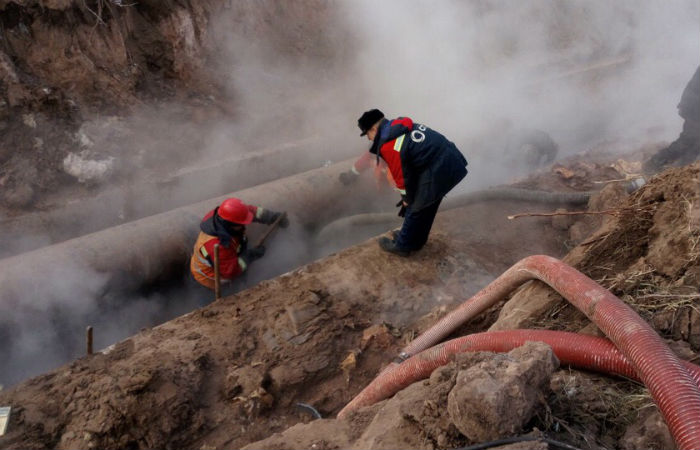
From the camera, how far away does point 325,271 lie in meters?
4.38

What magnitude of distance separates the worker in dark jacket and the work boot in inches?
13.0

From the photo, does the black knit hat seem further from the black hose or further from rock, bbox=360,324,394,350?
the black hose

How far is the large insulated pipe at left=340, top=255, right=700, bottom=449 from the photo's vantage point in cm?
168

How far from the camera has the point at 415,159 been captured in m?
4.02

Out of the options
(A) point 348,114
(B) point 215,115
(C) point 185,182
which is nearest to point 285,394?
(C) point 185,182

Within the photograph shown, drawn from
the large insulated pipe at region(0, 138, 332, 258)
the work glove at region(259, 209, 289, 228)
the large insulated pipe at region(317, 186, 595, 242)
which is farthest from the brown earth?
the large insulated pipe at region(0, 138, 332, 258)

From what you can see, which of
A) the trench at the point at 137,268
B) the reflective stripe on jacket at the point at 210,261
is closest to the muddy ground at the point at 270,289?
the reflective stripe on jacket at the point at 210,261

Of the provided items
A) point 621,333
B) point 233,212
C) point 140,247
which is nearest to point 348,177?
point 233,212

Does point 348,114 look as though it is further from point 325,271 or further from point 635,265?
point 635,265

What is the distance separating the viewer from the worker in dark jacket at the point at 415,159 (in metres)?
3.93

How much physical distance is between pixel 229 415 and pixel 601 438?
2.31 m

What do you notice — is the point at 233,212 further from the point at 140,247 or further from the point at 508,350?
the point at 508,350

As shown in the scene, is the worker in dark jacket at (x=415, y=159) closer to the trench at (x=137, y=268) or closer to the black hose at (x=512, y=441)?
the trench at (x=137, y=268)

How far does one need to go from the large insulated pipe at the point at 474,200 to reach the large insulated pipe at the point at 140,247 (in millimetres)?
279
